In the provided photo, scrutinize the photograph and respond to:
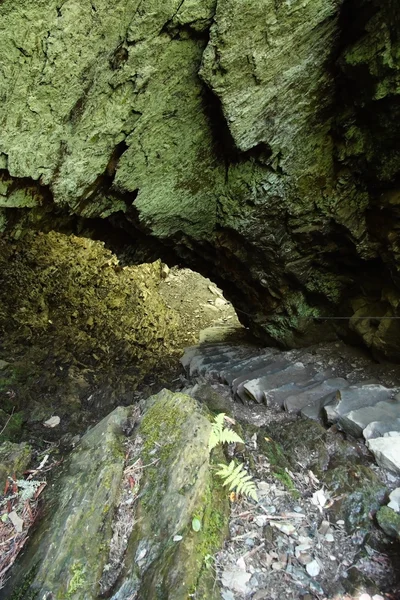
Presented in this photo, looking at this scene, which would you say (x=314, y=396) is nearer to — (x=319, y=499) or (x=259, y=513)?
(x=319, y=499)

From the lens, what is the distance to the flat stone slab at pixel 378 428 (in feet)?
9.78

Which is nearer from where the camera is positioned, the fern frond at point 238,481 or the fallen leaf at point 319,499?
the fern frond at point 238,481

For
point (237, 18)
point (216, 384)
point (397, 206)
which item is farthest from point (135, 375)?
point (237, 18)

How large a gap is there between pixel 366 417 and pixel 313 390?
3.31 feet

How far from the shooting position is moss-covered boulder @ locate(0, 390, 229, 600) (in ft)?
5.99

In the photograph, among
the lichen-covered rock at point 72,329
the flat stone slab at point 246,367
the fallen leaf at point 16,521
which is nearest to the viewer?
the fallen leaf at point 16,521

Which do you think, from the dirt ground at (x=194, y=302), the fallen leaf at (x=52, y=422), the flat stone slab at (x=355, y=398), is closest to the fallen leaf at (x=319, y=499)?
the flat stone slab at (x=355, y=398)

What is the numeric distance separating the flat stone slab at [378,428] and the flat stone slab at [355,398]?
31 cm

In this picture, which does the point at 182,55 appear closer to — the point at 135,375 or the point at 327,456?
the point at 327,456

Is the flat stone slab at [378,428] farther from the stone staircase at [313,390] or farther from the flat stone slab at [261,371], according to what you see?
the flat stone slab at [261,371]

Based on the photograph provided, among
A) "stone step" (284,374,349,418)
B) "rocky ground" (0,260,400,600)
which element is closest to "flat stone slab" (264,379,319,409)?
"stone step" (284,374,349,418)

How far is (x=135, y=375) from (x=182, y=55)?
17.6ft

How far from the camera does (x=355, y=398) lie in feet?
12.1

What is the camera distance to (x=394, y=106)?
3246 mm
